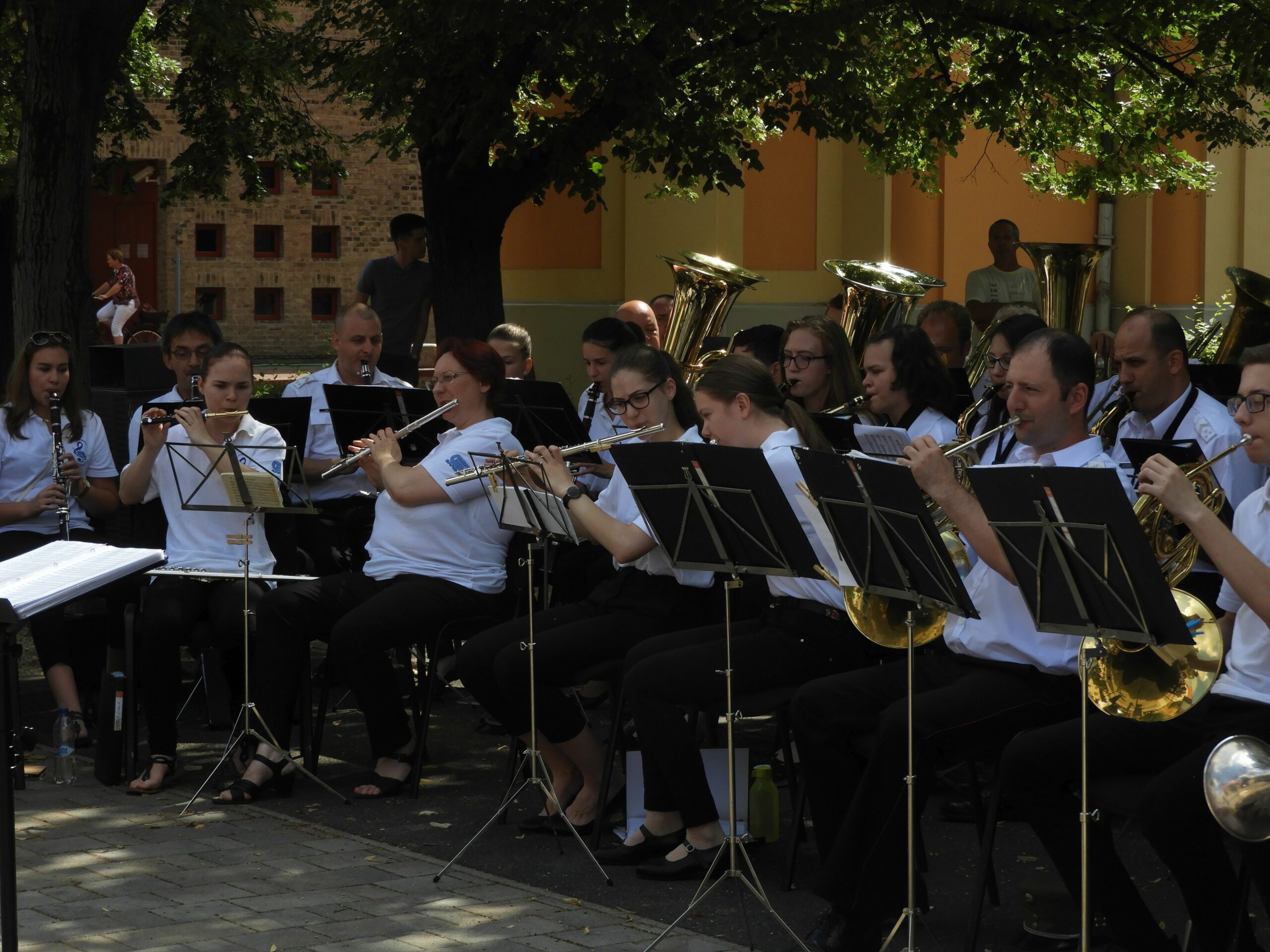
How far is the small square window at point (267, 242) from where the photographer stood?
110 feet

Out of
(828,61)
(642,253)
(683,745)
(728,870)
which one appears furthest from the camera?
(642,253)

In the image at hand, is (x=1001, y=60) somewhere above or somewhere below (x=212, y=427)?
above

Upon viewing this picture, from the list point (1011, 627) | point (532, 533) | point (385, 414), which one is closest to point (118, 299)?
point (385, 414)

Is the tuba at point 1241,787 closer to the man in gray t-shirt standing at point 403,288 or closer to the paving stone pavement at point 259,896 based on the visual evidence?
the paving stone pavement at point 259,896

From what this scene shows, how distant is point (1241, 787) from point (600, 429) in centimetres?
482

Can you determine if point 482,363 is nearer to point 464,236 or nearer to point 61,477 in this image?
point 61,477

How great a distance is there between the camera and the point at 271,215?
33.2 m

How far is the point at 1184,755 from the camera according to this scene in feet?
13.5

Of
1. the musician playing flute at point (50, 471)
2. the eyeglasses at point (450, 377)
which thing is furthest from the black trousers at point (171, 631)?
the eyeglasses at point (450, 377)

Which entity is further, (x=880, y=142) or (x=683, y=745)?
(x=880, y=142)

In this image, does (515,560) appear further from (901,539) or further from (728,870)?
(901,539)

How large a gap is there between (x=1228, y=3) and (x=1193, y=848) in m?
8.50

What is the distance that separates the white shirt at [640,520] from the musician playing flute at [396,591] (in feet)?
1.84

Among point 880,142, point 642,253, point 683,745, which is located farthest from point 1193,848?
point 642,253
